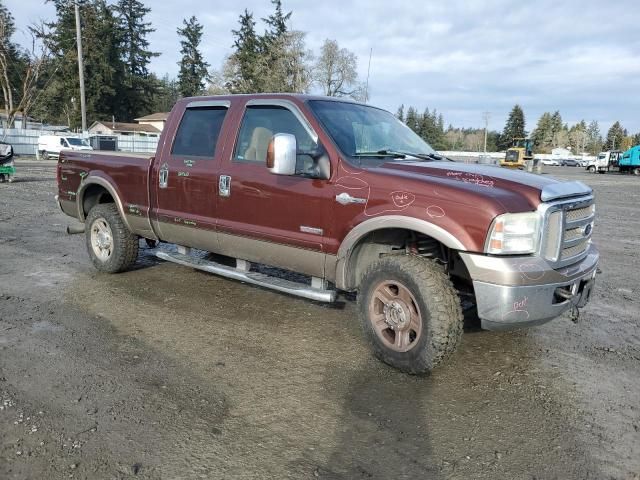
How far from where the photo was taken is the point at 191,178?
5047 mm

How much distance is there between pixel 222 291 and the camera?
570 centimetres

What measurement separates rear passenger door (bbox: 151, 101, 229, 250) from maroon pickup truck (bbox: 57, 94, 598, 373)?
0.6 inches

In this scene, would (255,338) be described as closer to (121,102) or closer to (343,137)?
(343,137)

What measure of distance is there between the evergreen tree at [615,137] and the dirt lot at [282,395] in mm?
121664

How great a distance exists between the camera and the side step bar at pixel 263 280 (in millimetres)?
4141

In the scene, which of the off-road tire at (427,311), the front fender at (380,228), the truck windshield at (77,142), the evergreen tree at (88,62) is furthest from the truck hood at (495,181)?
the evergreen tree at (88,62)

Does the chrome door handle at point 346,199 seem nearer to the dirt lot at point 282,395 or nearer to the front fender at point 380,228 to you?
the front fender at point 380,228

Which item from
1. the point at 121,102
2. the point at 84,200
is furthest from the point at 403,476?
the point at 121,102

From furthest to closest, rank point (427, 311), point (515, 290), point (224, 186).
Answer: point (224, 186) → point (427, 311) → point (515, 290)

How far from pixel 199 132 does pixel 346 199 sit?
2.09 meters

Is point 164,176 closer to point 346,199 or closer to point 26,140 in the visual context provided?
point 346,199

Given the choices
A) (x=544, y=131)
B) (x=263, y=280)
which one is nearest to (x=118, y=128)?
(x=263, y=280)

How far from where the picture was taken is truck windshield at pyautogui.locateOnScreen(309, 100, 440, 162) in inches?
167

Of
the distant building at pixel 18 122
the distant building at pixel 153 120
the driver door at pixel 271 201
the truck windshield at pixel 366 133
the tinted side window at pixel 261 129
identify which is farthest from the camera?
the distant building at pixel 153 120
